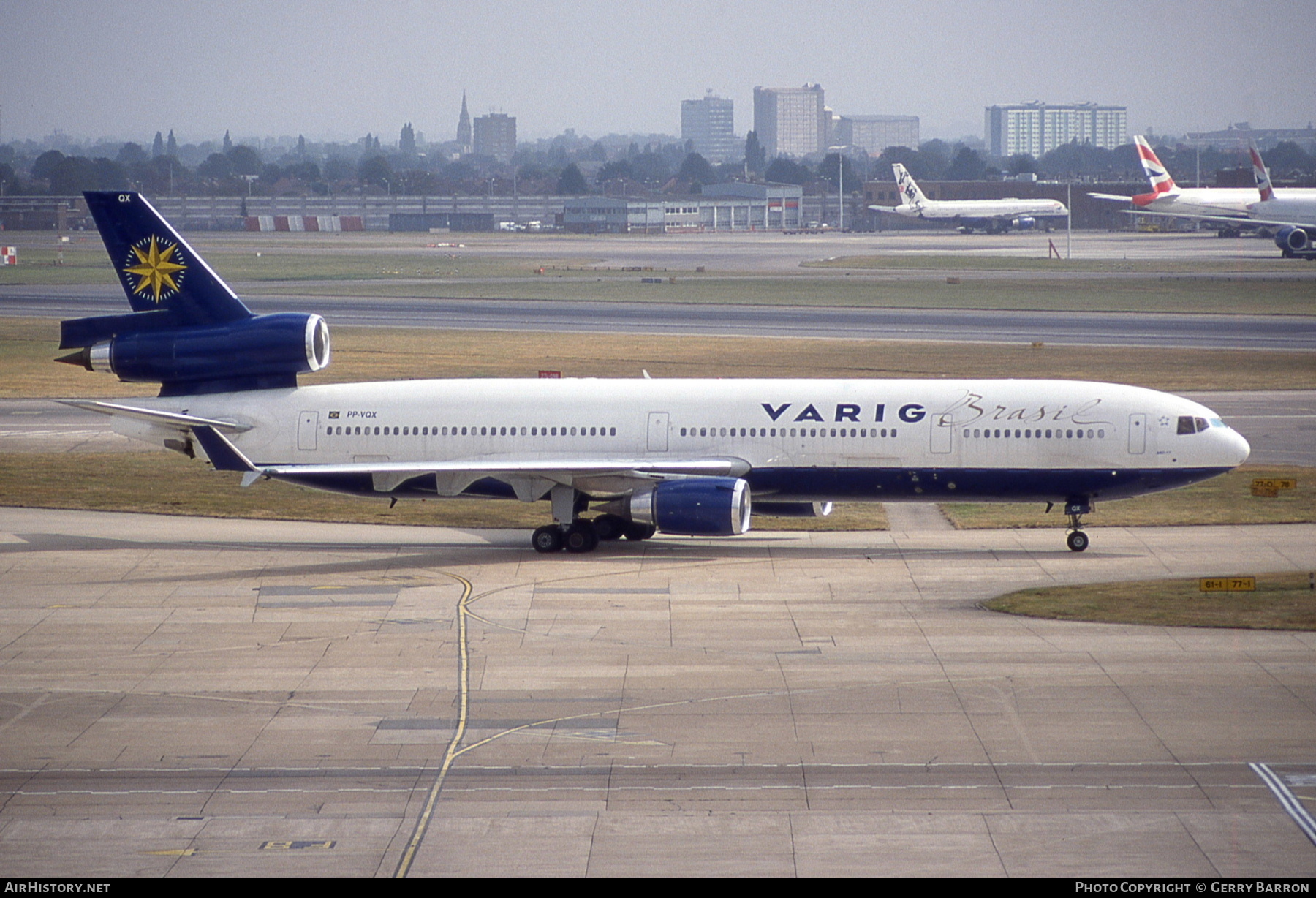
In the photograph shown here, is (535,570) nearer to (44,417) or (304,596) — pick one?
(304,596)

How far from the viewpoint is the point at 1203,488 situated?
4903cm

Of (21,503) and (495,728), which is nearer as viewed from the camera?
(495,728)

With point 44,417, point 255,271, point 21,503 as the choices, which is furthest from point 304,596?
point 255,271

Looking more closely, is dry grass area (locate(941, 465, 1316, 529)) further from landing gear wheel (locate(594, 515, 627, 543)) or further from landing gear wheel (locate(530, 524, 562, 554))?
landing gear wheel (locate(530, 524, 562, 554))

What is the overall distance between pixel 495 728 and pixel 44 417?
49.0 m

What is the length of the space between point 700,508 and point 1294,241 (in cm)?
12124

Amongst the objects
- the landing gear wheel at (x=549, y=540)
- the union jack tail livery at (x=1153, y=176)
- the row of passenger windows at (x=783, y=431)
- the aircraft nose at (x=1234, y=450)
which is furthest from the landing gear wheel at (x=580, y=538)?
the union jack tail livery at (x=1153, y=176)

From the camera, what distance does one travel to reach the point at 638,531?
42.2 m

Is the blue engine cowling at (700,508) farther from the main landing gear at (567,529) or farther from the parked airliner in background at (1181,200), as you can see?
the parked airliner in background at (1181,200)

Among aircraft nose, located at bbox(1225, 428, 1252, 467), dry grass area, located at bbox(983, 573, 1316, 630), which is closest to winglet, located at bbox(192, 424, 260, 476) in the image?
dry grass area, located at bbox(983, 573, 1316, 630)

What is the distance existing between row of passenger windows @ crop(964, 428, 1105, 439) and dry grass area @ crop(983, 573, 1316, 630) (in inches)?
195

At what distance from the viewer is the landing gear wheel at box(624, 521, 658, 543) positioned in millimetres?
42062

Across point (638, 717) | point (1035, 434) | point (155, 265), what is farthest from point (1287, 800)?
point (155, 265)

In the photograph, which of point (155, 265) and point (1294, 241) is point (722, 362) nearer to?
point (155, 265)
